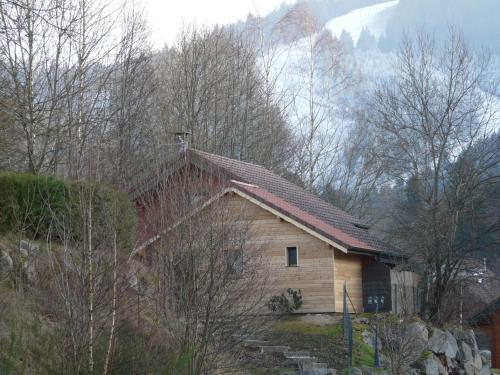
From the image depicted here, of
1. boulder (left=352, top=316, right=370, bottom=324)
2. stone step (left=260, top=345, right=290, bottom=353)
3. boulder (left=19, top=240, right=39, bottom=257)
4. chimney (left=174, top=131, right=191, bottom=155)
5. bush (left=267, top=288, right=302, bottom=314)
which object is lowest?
stone step (left=260, top=345, right=290, bottom=353)

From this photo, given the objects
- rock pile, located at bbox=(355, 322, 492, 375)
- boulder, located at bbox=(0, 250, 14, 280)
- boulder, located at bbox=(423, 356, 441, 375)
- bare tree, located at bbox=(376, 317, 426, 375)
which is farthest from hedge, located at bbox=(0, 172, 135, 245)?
boulder, located at bbox=(423, 356, 441, 375)

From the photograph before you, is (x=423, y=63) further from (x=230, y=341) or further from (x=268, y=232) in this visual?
(x=230, y=341)

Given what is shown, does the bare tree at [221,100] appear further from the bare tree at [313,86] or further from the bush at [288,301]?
→ the bush at [288,301]

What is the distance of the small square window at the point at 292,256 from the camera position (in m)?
29.4

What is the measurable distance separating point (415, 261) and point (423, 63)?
8.75m

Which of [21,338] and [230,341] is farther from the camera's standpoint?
[230,341]

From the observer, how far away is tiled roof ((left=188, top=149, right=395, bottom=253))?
30.2 m

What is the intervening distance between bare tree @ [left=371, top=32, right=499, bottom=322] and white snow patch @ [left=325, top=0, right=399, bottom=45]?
86.6 meters

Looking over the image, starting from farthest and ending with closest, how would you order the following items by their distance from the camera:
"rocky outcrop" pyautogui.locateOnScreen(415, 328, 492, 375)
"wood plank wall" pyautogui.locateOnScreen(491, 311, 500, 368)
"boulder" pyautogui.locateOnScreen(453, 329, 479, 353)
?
1. "wood plank wall" pyautogui.locateOnScreen(491, 311, 500, 368)
2. "boulder" pyautogui.locateOnScreen(453, 329, 479, 353)
3. "rocky outcrop" pyautogui.locateOnScreen(415, 328, 492, 375)

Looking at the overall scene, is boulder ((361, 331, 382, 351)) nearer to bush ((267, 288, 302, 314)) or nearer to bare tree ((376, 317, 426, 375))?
bare tree ((376, 317, 426, 375))

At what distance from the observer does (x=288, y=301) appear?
93.6 ft

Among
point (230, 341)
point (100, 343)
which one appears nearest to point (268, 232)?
point (230, 341)

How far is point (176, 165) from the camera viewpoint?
2080 centimetres

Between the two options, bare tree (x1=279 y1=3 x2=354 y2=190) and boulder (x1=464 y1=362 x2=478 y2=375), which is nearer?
boulder (x1=464 y1=362 x2=478 y2=375)
